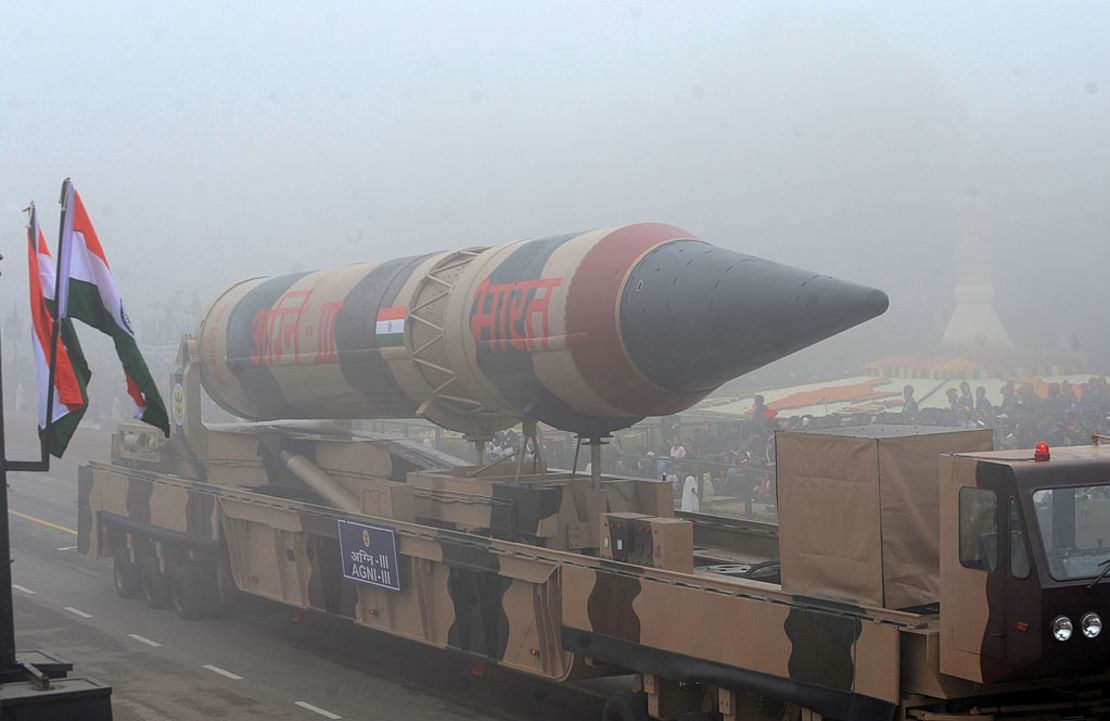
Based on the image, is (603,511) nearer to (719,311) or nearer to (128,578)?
(719,311)

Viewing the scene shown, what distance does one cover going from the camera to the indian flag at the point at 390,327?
42.1ft

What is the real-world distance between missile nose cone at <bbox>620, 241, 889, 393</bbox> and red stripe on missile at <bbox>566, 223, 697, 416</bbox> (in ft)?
0.34

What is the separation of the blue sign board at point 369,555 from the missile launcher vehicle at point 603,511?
1.3 inches

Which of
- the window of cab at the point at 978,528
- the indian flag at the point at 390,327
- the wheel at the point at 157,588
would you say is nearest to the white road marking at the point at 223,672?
the wheel at the point at 157,588

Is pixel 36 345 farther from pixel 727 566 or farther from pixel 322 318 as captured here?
pixel 322 318

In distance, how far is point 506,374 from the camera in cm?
1155

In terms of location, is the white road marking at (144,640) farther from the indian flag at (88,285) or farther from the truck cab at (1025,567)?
the truck cab at (1025,567)

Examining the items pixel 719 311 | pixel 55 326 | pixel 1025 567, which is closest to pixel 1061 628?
pixel 1025 567

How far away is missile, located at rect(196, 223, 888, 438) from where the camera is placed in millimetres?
9836

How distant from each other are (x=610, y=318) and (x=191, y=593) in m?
7.94

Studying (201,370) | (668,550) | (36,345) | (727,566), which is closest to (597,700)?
(727,566)

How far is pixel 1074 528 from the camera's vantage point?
23.3ft

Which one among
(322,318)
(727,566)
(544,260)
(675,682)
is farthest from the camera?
(322,318)

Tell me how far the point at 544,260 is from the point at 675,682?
4060 millimetres
